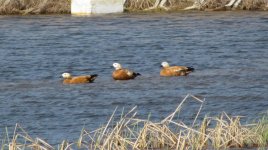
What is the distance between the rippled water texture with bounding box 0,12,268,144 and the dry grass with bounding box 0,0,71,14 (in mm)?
1599

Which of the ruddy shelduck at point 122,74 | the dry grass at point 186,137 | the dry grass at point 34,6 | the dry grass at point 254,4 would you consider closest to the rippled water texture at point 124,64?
the ruddy shelduck at point 122,74

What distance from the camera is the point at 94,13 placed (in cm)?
5206

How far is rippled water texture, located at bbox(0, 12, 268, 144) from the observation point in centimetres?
2120

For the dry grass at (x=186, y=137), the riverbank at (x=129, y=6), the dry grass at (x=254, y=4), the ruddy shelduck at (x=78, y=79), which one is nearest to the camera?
the dry grass at (x=186, y=137)

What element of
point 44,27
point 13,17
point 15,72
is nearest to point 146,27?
point 44,27

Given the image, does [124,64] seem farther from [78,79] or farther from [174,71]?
[78,79]

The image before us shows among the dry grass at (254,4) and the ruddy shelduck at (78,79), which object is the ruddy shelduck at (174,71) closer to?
the ruddy shelduck at (78,79)

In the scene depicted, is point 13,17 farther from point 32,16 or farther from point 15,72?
point 15,72

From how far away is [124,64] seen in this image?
31.2m

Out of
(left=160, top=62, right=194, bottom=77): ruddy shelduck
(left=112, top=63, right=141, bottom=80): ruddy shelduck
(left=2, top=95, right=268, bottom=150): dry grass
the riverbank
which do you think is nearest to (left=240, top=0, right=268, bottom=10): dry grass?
the riverbank

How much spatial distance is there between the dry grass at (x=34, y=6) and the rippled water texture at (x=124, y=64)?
160cm

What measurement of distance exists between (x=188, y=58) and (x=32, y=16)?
19.1 meters

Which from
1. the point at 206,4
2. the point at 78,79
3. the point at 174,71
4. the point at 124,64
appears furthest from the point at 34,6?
the point at 78,79

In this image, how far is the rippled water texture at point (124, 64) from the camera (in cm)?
2120
